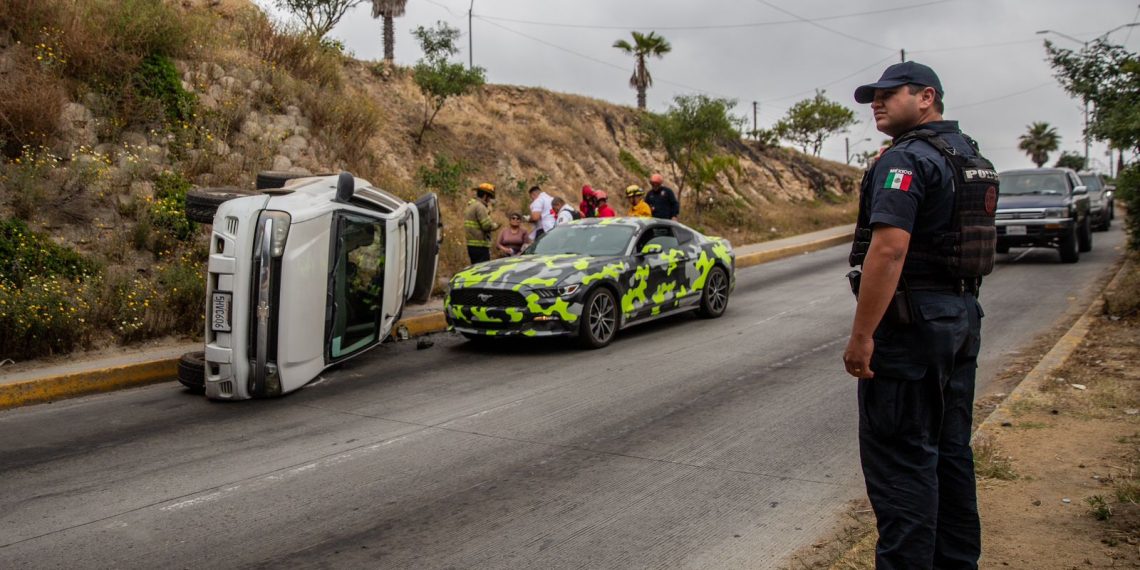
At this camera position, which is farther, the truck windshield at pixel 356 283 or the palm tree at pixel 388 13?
the palm tree at pixel 388 13

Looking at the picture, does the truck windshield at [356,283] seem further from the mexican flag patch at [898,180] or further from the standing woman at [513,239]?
the mexican flag patch at [898,180]

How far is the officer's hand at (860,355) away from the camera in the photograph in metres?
3.36

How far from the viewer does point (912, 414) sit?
3.40 m

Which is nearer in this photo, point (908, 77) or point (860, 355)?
point (860, 355)

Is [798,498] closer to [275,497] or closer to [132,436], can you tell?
[275,497]

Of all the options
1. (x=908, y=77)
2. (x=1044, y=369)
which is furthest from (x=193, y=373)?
(x=1044, y=369)

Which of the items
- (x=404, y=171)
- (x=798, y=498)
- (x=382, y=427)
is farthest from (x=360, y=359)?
(x=404, y=171)

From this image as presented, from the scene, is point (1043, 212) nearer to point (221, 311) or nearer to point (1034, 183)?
point (1034, 183)

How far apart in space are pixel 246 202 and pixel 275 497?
12.3ft

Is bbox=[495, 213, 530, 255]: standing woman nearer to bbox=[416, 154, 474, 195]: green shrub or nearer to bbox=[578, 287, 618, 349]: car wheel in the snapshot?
bbox=[578, 287, 618, 349]: car wheel

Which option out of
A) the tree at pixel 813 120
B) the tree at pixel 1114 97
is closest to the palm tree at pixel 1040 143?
the tree at pixel 813 120

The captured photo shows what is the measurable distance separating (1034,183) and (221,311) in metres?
17.3

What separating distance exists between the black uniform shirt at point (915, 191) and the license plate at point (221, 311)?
634 cm

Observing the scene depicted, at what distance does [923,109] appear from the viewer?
11.7ft
